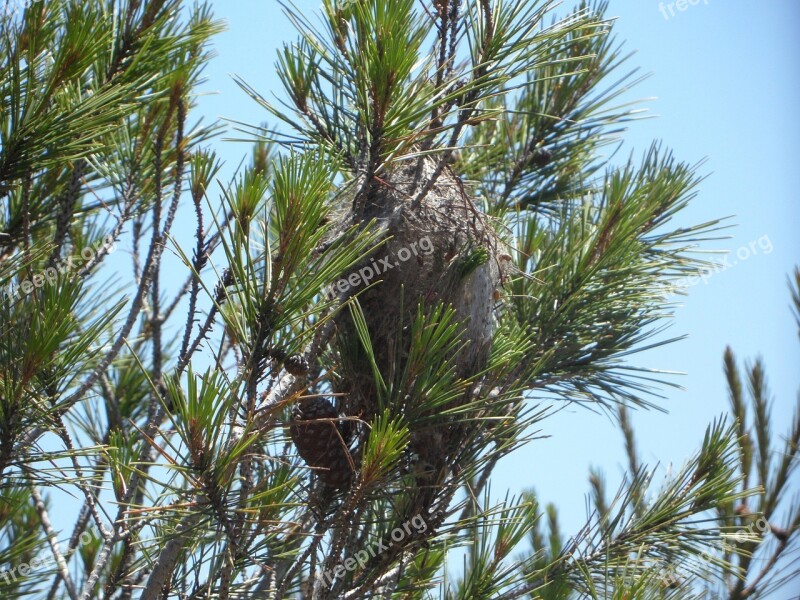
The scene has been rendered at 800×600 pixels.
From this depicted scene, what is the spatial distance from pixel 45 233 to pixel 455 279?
1.19m

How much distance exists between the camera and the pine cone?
4.34 feet

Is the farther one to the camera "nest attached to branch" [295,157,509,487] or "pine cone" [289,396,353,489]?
"nest attached to branch" [295,157,509,487]

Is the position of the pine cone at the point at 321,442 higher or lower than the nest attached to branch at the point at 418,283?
lower

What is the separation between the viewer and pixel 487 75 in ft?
4.40

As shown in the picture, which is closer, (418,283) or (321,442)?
(321,442)

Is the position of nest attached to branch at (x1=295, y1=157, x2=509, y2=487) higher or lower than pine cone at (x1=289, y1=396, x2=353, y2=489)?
higher

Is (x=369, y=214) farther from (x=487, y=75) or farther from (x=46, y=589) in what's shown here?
(x=46, y=589)

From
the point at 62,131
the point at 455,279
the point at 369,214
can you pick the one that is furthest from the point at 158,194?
the point at 455,279

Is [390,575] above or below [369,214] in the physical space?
below

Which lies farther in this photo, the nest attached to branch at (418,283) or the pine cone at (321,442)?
the nest attached to branch at (418,283)

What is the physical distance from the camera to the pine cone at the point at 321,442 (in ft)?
4.34

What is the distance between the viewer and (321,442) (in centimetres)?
133

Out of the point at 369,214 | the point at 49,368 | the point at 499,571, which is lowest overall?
the point at 499,571

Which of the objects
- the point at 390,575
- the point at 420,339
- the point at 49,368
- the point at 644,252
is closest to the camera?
the point at 420,339
